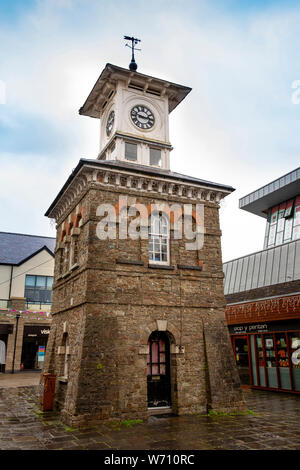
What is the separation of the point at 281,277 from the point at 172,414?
9.36m

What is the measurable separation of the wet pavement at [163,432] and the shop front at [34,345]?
1630 cm

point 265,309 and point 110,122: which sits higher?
point 110,122

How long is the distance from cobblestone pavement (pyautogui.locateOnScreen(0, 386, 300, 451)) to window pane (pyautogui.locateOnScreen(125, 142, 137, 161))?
9417 millimetres

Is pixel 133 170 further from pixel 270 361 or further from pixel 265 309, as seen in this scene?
pixel 270 361

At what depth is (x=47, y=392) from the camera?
12453 millimetres

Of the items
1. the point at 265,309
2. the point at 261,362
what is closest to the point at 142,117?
the point at 265,309

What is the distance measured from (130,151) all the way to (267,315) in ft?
31.2

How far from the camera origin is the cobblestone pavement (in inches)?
316

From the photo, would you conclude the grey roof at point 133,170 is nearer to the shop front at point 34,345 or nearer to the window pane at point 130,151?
the window pane at point 130,151

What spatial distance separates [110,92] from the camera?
16156 mm

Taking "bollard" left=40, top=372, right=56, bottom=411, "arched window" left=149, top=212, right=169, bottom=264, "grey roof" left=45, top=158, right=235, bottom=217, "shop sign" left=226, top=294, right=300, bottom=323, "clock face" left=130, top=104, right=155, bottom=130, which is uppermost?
"clock face" left=130, top=104, right=155, bottom=130

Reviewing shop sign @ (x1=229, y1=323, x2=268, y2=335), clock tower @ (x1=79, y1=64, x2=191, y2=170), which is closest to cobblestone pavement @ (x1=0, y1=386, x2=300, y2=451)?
shop sign @ (x1=229, y1=323, x2=268, y2=335)

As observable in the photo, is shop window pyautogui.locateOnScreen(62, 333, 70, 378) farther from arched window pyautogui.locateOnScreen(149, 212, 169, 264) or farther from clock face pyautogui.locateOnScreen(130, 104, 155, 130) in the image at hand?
clock face pyautogui.locateOnScreen(130, 104, 155, 130)
